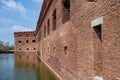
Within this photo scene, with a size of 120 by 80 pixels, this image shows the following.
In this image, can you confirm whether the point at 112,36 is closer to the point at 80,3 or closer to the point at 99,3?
the point at 99,3

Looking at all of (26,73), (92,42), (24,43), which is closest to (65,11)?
(92,42)

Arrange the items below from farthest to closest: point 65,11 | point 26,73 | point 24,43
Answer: point 24,43, point 26,73, point 65,11

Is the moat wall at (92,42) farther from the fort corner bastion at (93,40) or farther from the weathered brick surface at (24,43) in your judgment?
the weathered brick surface at (24,43)

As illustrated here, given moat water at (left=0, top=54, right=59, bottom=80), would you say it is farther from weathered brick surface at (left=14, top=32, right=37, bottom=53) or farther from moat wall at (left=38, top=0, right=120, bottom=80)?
weathered brick surface at (left=14, top=32, right=37, bottom=53)

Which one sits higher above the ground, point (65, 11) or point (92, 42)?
point (65, 11)

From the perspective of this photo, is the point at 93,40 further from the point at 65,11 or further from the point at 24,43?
the point at 24,43

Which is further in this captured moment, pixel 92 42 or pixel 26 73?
pixel 26 73

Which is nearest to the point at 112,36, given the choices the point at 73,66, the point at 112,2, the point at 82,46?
the point at 112,2

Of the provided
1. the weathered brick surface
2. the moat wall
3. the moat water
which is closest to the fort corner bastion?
the moat wall

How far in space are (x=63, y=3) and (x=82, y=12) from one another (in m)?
3.93

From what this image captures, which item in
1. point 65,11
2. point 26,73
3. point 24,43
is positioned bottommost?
point 26,73

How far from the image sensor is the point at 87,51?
6.54m

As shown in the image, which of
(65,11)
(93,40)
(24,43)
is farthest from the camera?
(24,43)

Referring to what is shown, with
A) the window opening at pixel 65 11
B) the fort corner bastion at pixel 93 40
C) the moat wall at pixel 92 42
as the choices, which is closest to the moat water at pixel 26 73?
the window opening at pixel 65 11
